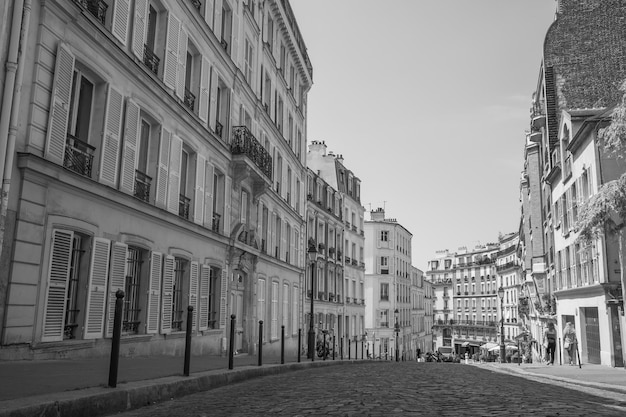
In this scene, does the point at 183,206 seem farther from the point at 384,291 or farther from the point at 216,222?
the point at 384,291

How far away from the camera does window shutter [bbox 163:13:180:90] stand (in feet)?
46.0

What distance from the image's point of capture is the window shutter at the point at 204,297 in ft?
52.3

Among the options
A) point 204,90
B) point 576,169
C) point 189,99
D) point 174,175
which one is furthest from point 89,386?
point 576,169

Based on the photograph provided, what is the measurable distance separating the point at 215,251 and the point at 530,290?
27.9m

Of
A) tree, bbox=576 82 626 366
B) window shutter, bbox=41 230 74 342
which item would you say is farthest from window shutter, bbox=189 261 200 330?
tree, bbox=576 82 626 366

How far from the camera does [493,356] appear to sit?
62875 millimetres

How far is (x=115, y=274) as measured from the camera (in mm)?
11172

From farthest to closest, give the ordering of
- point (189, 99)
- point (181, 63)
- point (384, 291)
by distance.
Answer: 1. point (384, 291)
2. point (189, 99)
3. point (181, 63)

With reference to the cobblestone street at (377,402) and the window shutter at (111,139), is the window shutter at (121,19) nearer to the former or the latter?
the window shutter at (111,139)

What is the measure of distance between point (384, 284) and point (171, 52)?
5160 cm

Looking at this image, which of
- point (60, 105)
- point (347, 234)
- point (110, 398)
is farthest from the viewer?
point (347, 234)

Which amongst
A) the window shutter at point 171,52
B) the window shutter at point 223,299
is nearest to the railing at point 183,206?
the window shutter at point 171,52

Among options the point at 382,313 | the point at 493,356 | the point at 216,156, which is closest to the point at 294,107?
the point at 216,156

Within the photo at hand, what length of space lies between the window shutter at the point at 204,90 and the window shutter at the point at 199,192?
1.31 m
